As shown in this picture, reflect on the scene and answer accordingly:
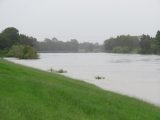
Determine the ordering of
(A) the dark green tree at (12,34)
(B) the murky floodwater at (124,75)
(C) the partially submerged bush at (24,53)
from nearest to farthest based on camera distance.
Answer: (B) the murky floodwater at (124,75)
(C) the partially submerged bush at (24,53)
(A) the dark green tree at (12,34)

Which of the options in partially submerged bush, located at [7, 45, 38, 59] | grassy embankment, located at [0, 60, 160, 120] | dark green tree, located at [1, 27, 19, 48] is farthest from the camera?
dark green tree, located at [1, 27, 19, 48]

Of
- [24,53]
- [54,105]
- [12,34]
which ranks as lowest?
[24,53]

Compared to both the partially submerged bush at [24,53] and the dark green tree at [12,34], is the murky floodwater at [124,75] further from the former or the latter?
the dark green tree at [12,34]

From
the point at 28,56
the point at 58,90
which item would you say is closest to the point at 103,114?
the point at 58,90

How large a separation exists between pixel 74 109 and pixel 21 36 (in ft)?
419

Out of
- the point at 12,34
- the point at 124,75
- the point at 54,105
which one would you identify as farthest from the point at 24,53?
the point at 54,105

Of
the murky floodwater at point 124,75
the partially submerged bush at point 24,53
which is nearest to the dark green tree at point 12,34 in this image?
the partially submerged bush at point 24,53

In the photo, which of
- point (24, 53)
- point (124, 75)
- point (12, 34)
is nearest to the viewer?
point (124, 75)

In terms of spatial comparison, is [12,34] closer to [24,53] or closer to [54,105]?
[24,53]

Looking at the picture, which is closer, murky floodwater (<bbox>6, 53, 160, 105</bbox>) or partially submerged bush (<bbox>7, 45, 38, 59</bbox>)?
murky floodwater (<bbox>6, 53, 160, 105</bbox>)

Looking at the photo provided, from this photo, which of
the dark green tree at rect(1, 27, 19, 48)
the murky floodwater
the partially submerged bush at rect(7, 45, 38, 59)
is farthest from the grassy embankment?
the dark green tree at rect(1, 27, 19, 48)

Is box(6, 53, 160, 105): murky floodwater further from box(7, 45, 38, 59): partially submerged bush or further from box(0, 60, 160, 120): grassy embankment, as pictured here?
box(7, 45, 38, 59): partially submerged bush

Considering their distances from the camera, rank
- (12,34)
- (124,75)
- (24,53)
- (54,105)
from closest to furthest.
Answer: (54,105), (124,75), (24,53), (12,34)

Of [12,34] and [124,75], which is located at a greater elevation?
[12,34]
